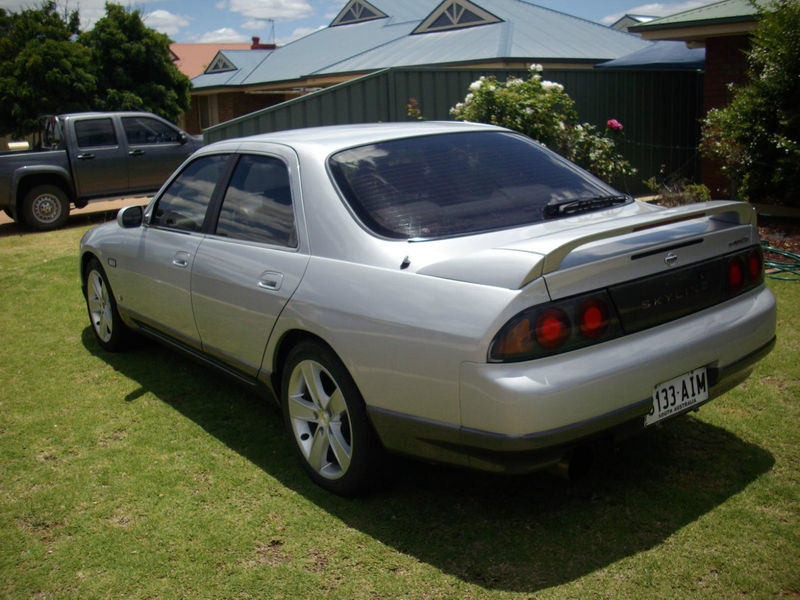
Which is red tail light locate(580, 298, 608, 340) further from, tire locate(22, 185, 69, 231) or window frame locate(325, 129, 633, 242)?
tire locate(22, 185, 69, 231)

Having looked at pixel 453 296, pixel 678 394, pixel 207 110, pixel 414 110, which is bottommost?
pixel 678 394

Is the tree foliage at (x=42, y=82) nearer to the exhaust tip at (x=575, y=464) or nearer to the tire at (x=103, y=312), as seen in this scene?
the tire at (x=103, y=312)

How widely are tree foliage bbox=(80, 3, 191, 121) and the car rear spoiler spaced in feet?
75.5

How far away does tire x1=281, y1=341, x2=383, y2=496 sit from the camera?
3.49 metres

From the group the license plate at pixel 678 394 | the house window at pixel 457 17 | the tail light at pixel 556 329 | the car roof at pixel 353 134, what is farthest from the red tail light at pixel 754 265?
the house window at pixel 457 17

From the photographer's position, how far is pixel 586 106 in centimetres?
1289

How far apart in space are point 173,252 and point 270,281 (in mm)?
1215

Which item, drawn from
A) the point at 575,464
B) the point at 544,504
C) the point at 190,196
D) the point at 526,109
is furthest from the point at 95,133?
the point at 575,464

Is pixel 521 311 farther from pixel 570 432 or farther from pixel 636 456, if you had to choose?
pixel 636 456

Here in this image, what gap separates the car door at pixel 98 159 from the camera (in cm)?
1379

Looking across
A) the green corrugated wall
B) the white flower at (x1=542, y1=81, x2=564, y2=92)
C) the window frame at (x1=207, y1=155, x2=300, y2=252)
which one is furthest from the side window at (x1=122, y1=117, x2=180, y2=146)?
the window frame at (x1=207, y1=155, x2=300, y2=252)

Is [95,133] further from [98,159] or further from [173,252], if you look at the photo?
[173,252]

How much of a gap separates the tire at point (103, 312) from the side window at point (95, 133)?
8.42m

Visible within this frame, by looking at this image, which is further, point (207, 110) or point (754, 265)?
point (207, 110)
